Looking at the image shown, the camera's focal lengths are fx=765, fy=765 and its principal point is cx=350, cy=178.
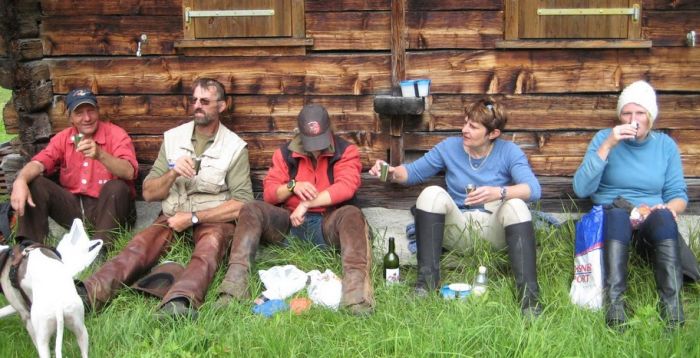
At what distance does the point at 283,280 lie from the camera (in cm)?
462

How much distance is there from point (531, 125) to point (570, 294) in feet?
5.20

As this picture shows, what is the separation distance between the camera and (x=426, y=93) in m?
5.22

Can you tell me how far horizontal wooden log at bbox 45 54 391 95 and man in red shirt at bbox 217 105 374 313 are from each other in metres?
0.67

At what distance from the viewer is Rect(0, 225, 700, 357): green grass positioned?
3705 mm

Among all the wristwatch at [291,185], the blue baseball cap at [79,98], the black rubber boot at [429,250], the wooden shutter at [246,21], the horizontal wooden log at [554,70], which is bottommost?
the black rubber boot at [429,250]

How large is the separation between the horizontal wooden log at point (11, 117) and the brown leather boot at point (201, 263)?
200cm

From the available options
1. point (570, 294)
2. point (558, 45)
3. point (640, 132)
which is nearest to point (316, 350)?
point (570, 294)

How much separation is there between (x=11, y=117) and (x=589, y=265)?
449 cm

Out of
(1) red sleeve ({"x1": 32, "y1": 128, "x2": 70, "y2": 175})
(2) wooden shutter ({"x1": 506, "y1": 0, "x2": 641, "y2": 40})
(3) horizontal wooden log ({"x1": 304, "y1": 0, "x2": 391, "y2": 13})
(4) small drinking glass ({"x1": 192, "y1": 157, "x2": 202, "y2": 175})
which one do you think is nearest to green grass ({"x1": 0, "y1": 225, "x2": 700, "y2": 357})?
(4) small drinking glass ({"x1": 192, "y1": 157, "x2": 202, "y2": 175})

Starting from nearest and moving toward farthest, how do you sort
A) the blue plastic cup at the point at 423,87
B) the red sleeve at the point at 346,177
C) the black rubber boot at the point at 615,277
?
1. the black rubber boot at the point at 615,277
2. the red sleeve at the point at 346,177
3. the blue plastic cup at the point at 423,87

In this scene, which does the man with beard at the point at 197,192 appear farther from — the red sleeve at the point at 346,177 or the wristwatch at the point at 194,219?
the red sleeve at the point at 346,177

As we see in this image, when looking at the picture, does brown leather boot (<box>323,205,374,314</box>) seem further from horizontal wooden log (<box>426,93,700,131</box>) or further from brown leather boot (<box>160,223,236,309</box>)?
A: horizontal wooden log (<box>426,93,700,131</box>)

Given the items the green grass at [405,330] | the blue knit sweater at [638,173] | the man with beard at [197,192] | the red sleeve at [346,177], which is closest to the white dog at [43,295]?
the green grass at [405,330]

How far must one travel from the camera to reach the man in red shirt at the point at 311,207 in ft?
15.1
